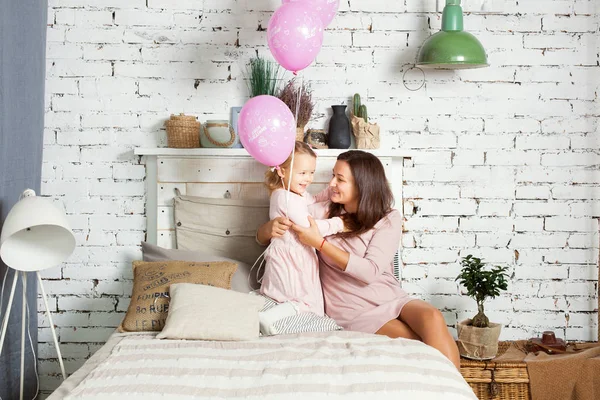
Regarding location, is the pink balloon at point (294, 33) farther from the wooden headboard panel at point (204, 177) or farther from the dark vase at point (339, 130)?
the wooden headboard panel at point (204, 177)

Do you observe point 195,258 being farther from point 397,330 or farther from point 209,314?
point 397,330

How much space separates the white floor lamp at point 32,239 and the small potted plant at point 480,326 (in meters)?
1.64

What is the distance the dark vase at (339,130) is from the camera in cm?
320

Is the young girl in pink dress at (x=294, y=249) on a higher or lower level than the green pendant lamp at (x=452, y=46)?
lower

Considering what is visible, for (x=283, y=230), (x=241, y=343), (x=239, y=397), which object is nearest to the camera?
(x=239, y=397)

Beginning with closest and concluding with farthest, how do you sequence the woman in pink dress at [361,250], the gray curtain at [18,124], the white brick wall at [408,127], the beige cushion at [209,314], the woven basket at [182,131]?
1. the beige cushion at [209,314]
2. the gray curtain at [18,124]
3. the woman in pink dress at [361,250]
4. the woven basket at [182,131]
5. the white brick wall at [408,127]

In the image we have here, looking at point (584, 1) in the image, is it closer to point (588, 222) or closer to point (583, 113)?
point (583, 113)

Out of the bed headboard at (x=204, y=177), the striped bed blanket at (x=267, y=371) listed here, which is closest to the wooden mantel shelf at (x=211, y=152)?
the bed headboard at (x=204, y=177)

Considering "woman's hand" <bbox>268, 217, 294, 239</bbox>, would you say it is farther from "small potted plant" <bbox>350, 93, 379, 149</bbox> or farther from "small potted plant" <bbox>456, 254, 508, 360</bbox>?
"small potted plant" <bbox>456, 254, 508, 360</bbox>

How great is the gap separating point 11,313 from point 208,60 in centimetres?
140

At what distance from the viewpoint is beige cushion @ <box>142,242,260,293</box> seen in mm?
2938

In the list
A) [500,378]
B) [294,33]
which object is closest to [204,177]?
[294,33]

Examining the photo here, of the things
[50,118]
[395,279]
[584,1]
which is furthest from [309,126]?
[584,1]

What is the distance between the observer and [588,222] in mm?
3363
